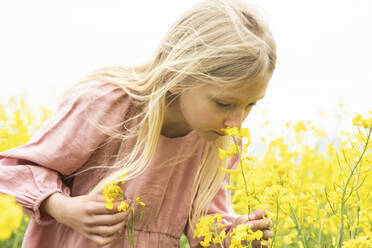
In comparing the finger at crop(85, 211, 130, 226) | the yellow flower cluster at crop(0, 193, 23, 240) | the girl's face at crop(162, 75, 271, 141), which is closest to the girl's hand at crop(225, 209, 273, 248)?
the girl's face at crop(162, 75, 271, 141)

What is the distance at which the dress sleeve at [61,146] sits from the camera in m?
1.47

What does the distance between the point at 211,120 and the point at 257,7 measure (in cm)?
46

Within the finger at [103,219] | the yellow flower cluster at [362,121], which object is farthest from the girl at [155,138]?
the yellow flower cluster at [362,121]

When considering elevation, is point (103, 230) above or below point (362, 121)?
below

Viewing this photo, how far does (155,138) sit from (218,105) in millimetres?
307

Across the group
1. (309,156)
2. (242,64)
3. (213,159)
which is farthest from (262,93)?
(309,156)

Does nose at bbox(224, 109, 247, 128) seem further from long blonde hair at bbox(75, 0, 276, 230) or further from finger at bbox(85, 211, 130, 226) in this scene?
finger at bbox(85, 211, 130, 226)

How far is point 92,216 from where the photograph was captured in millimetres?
1358

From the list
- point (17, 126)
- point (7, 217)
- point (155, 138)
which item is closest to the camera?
point (7, 217)

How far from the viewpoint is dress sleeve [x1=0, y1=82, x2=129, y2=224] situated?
1472 millimetres

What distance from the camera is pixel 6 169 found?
1.48 m

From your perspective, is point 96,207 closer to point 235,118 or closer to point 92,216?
point 92,216

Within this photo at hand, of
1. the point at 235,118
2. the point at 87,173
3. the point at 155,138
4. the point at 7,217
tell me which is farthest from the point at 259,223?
the point at 7,217

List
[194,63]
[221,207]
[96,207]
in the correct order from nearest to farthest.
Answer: [96,207] < [194,63] < [221,207]
